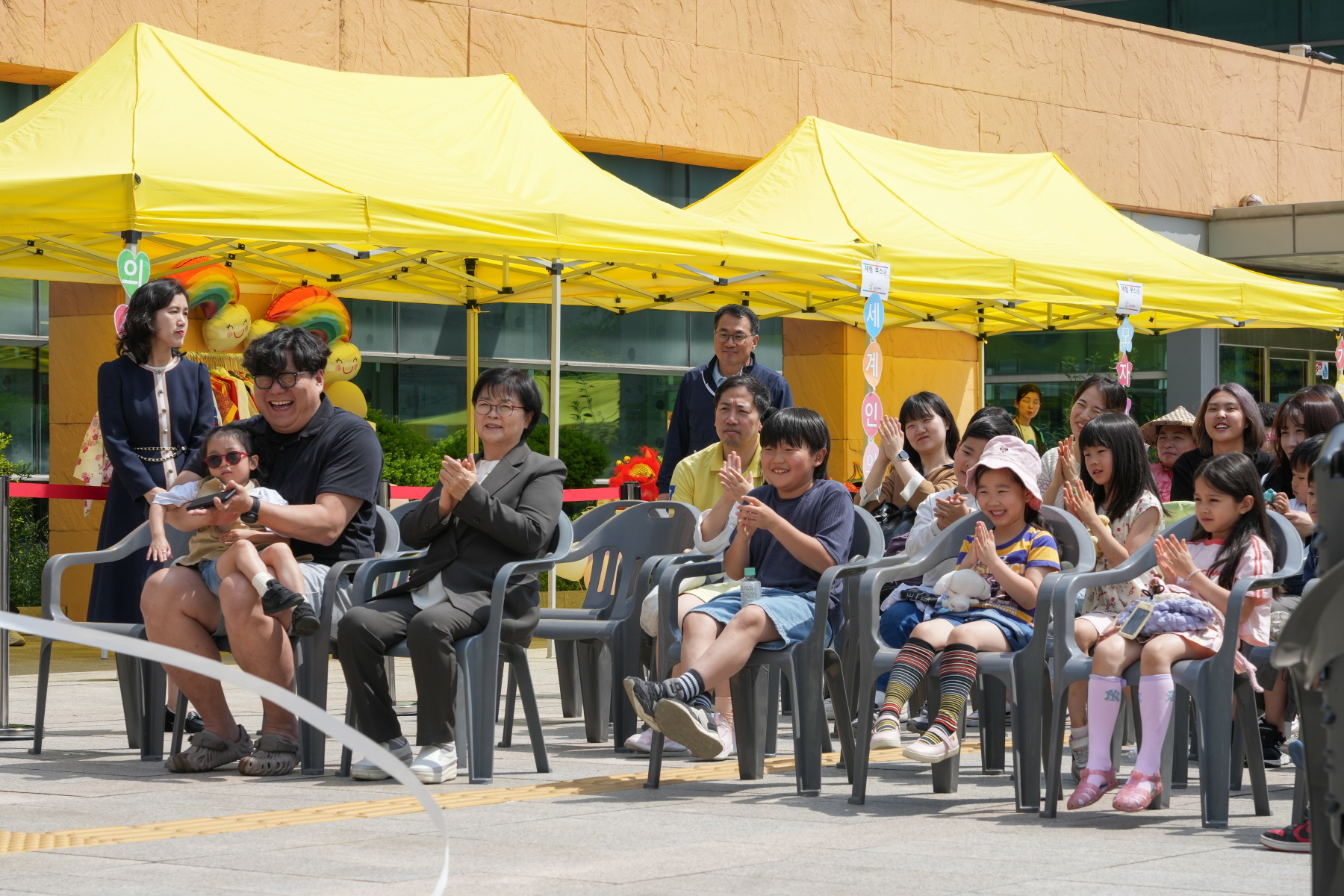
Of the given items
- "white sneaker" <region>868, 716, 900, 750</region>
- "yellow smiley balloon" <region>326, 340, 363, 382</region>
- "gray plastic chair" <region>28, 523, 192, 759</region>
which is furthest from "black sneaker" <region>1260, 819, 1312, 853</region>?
"yellow smiley balloon" <region>326, 340, 363, 382</region>

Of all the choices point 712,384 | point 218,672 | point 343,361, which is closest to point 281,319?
point 343,361

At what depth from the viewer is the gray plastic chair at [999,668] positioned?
5270 millimetres

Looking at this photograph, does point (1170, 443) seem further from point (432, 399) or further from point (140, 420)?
point (432, 399)

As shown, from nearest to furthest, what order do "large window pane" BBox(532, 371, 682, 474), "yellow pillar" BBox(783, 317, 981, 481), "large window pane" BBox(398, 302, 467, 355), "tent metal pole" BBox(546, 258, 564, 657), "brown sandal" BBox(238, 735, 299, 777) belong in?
"brown sandal" BBox(238, 735, 299, 777) < "tent metal pole" BBox(546, 258, 564, 657) < "large window pane" BBox(398, 302, 467, 355) < "large window pane" BBox(532, 371, 682, 474) < "yellow pillar" BBox(783, 317, 981, 481)

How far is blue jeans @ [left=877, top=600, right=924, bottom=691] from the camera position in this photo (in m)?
5.80

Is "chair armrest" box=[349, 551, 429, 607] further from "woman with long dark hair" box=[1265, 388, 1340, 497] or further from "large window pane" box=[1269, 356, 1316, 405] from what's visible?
"large window pane" box=[1269, 356, 1316, 405]

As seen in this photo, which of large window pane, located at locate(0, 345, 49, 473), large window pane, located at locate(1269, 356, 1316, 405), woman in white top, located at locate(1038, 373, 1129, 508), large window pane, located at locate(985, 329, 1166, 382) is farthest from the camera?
large window pane, located at locate(1269, 356, 1316, 405)

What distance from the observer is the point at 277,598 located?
19.6 ft

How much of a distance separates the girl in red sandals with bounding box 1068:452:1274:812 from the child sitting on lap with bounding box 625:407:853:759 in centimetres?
100

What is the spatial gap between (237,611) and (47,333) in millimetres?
8708

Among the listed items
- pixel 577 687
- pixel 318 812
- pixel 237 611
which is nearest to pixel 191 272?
pixel 577 687

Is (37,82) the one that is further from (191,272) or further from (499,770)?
(499,770)

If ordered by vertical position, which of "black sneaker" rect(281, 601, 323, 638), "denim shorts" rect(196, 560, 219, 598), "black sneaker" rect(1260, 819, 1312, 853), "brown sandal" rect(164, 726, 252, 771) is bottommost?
"brown sandal" rect(164, 726, 252, 771)

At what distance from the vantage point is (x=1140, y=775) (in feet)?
17.1
